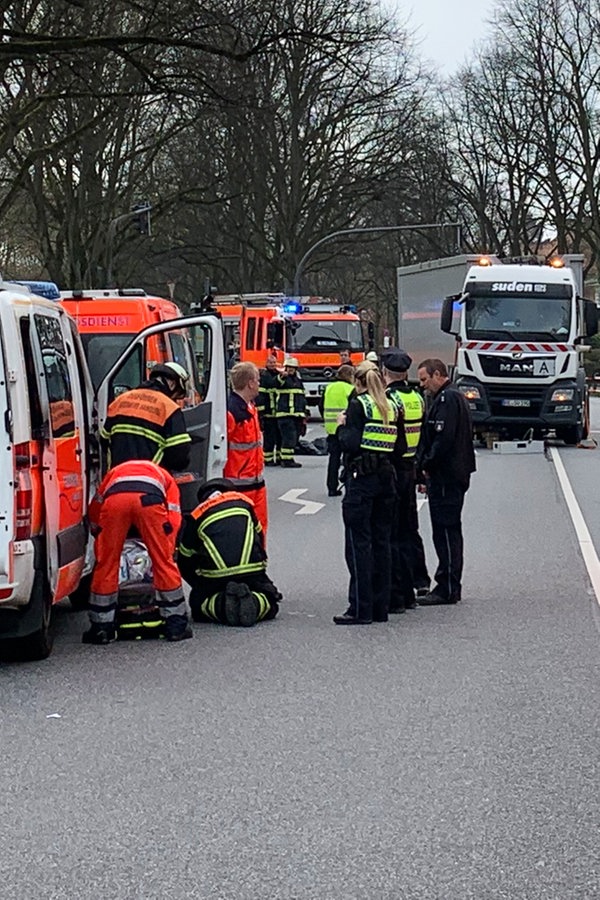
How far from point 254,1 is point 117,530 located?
13334mm

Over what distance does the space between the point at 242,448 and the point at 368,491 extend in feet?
6.23

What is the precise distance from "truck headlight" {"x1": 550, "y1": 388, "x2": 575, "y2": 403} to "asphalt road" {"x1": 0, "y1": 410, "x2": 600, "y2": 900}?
15292 mm

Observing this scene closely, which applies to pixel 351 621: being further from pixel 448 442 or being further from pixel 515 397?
pixel 515 397

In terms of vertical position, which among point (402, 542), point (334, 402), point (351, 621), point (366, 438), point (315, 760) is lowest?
point (351, 621)

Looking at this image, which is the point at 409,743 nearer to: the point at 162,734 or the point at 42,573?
the point at 162,734

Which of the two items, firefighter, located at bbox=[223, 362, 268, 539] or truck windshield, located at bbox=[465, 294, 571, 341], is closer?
firefighter, located at bbox=[223, 362, 268, 539]

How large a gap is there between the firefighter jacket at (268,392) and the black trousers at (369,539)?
13.1 meters

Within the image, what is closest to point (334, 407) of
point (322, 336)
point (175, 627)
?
point (175, 627)

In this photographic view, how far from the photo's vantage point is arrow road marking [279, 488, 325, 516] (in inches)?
664

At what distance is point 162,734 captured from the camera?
657cm

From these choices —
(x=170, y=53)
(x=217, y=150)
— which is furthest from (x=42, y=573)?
(x=217, y=150)

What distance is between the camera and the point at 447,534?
10367 millimetres

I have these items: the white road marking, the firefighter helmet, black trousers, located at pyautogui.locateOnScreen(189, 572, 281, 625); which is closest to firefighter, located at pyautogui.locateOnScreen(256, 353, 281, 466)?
the white road marking

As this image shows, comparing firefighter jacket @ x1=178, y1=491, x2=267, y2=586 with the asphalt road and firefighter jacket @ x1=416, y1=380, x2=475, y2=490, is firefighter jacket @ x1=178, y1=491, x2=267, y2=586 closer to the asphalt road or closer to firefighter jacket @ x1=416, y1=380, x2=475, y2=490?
the asphalt road
